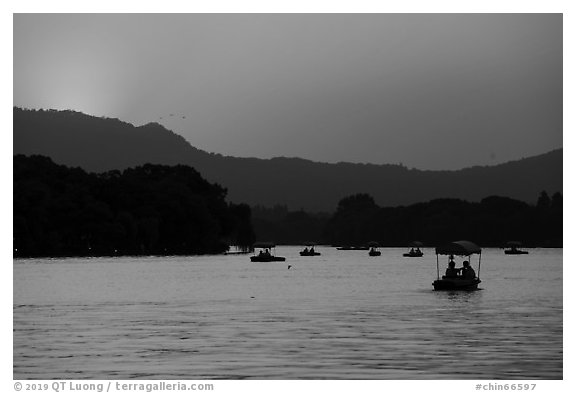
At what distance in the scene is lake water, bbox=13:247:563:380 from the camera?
3756 centimetres

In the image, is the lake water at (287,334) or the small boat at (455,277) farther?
the small boat at (455,277)

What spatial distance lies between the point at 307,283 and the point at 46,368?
69.7 metres

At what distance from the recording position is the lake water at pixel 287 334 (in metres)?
37.6

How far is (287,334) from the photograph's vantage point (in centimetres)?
4931

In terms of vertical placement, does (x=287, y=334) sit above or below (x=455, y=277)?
below

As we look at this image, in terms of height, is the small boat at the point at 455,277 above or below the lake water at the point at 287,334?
above

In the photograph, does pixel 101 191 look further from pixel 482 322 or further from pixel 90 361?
pixel 90 361

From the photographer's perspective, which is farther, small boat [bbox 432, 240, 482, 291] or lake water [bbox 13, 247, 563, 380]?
small boat [bbox 432, 240, 482, 291]

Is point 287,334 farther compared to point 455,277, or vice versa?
point 455,277

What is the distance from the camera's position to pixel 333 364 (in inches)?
1516

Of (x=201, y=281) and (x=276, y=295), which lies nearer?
(x=276, y=295)
